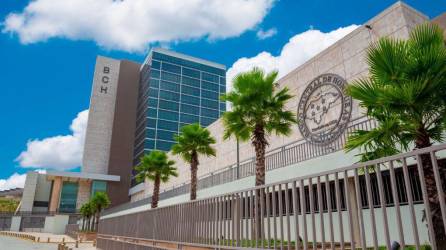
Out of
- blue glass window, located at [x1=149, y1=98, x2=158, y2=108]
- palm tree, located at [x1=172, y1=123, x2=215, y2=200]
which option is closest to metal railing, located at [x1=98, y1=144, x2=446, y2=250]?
palm tree, located at [x1=172, y1=123, x2=215, y2=200]

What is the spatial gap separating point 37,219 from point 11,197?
67462 millimetres

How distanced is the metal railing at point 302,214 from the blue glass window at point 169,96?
79.6 metres

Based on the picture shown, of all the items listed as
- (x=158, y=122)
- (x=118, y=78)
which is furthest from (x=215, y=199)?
(x=118, y=78)

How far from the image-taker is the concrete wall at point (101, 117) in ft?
285

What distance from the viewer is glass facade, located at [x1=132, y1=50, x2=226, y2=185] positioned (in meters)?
92.1

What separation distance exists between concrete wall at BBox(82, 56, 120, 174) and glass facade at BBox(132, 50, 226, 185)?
828 centimetres

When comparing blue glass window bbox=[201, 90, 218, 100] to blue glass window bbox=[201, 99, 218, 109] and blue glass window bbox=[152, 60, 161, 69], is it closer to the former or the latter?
blue glass window bbox=[201, 99, 218, 109]

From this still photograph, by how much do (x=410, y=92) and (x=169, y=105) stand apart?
91.9 metres

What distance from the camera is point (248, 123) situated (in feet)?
55.9

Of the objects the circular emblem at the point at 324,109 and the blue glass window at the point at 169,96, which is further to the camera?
the blue glass window at the point at 169,96

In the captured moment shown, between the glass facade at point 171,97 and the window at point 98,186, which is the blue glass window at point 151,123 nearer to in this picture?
the glass facade at point 171,97

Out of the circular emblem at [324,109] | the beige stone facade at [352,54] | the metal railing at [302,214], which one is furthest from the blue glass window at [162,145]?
the metal railing at [302,214]

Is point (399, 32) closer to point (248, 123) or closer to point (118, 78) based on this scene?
point (248, 123)

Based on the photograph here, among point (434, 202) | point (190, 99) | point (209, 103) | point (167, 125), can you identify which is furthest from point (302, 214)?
point (209, 103)
